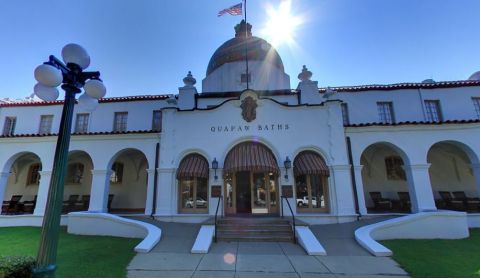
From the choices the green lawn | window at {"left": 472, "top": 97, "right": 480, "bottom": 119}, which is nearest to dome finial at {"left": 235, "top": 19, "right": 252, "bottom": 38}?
window at {"left": 472, "top": 97, "right": 480, "bottom": 119}

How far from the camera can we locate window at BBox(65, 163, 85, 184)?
2036 cm

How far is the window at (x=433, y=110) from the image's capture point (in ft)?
63.8

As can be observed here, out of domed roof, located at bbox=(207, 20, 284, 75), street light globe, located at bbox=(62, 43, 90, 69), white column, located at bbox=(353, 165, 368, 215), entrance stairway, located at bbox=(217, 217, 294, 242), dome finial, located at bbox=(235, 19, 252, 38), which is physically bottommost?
entrance stairway, located at bbox=(217, 217, 294, 242)

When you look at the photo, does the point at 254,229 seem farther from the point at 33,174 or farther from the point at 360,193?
the point at 33,174

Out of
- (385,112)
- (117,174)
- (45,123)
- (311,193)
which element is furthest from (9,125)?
(385,112)

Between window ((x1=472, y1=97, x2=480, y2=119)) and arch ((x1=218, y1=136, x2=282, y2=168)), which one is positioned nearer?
arch ((x1=218, y1=136, x2=282, y2=168))

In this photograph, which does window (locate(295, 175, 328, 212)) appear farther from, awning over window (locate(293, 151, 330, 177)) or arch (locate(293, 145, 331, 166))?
arch (locate(293, 145, 331, 166))

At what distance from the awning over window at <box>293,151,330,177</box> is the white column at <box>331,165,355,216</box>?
69 cm

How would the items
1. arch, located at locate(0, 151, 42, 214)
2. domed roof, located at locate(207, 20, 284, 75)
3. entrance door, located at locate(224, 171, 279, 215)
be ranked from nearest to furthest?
1. entrance door, located at locate(224, 171, 279, 215)
2. arch, located at locate(0, 151, 42, 214)
3. domed roof, located at locate(207, 20, 284, 75)

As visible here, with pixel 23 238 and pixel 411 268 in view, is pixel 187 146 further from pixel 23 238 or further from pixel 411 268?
pixel 411 268

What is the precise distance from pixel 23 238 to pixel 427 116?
27.9m

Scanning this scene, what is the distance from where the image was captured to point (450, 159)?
18875 millimetres

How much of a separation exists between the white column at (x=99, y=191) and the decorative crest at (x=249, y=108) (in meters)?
10.1

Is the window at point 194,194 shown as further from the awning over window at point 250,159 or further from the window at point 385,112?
the window at point 385,112
